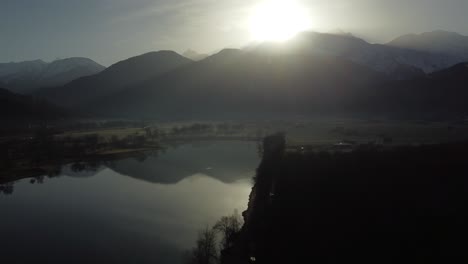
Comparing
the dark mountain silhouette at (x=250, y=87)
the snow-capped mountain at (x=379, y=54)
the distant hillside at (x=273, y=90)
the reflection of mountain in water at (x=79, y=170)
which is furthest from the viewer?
the snow-capped mountain at (x=379, y=54)

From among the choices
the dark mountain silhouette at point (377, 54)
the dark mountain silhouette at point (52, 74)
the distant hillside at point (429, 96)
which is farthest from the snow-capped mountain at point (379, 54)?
the dark mountain silhouette at point (52, 74)

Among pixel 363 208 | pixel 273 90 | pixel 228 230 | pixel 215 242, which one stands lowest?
pixel 215 242

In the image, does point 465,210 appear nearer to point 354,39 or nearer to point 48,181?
point 48,181

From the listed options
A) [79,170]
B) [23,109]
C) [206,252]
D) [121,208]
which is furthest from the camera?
[23,109]

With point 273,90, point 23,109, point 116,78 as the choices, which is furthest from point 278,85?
point 116,78

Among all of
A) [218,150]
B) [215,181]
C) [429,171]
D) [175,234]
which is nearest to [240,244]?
[175,234]

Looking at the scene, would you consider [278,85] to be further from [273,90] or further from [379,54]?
[379,54]

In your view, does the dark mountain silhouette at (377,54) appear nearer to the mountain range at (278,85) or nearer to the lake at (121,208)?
the mountain range at (278,85)
